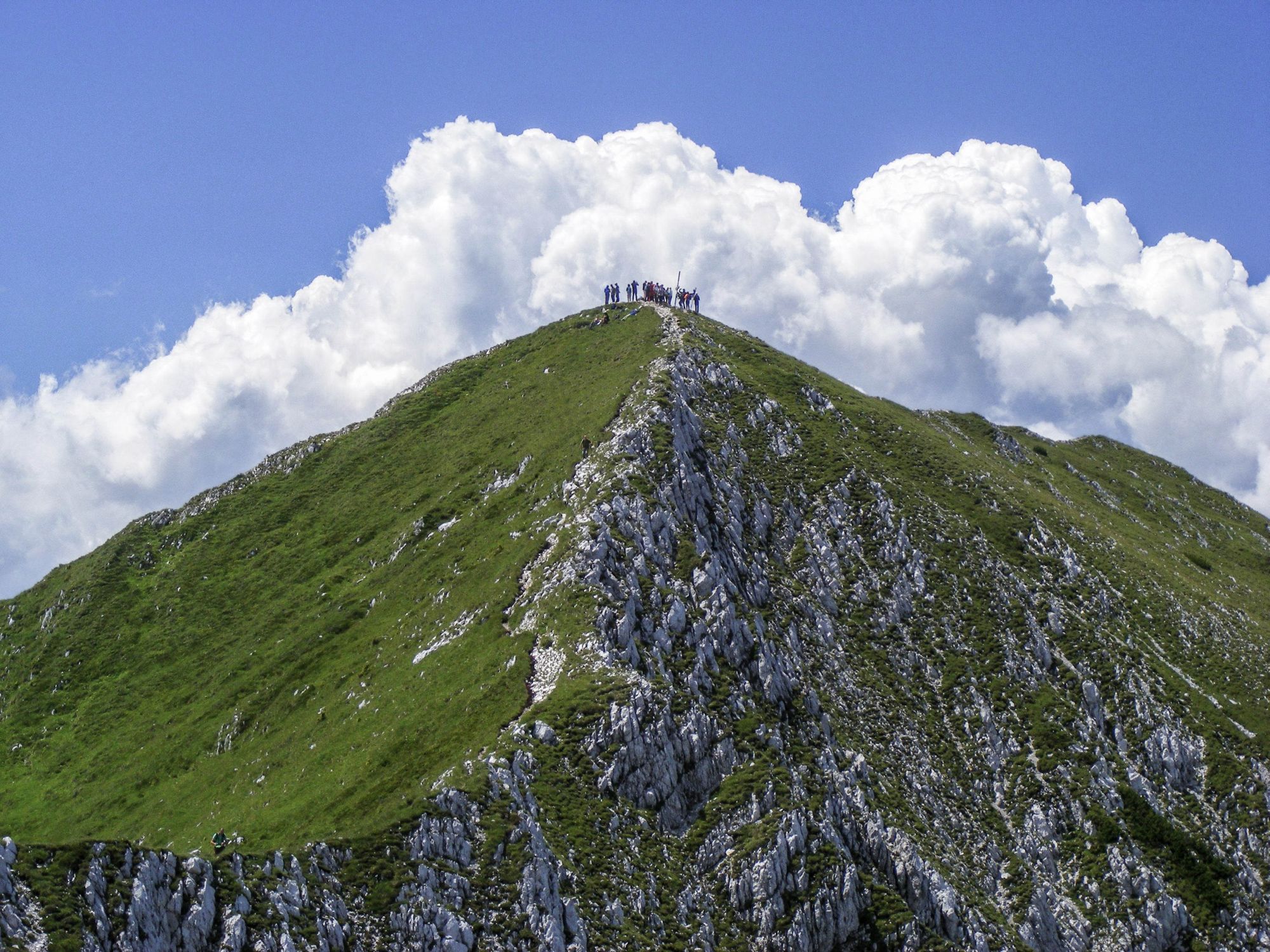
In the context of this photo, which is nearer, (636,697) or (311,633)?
(636,697)

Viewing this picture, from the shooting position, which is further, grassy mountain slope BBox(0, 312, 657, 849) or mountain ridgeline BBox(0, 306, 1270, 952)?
grassy mountain slope BBox(0, 312, 657, 849)

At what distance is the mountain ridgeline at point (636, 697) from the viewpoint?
5478cm

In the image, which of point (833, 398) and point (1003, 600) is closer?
point (1003, 600)

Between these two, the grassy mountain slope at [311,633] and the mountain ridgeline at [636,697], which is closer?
the mountain ridgeline at [636,697]

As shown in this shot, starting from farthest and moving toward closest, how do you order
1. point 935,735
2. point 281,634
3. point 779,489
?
point 779,489 → point 281,634 → point 935,735

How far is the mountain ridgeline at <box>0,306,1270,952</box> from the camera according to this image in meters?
54.8

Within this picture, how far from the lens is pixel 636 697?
64750 mm

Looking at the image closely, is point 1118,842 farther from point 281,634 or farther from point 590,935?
point 281,634

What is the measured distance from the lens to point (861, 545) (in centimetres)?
9694

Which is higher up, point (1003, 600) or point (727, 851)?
point (1003, 600)

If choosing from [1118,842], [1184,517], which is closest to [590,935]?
[1118,842]

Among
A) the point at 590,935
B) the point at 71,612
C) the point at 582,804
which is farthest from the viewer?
the point at 71,612

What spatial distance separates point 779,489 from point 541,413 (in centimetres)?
2826

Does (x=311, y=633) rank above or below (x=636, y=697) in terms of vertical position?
above
